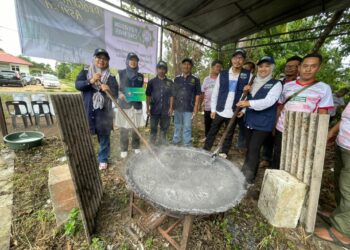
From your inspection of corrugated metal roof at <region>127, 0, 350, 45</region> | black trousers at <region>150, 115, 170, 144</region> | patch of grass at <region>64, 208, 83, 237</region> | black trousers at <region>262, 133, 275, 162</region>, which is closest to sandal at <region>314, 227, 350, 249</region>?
black trousers at <region>262, 133, 275, 162</region>

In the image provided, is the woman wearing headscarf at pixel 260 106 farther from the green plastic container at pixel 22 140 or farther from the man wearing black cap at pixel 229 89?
the green plastic container at pixel 22 140

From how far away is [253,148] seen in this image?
8.64ft

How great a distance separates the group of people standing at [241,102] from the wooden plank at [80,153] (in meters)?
0.71

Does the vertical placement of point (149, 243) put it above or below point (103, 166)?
below

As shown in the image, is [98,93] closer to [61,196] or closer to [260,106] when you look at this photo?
[61,196]

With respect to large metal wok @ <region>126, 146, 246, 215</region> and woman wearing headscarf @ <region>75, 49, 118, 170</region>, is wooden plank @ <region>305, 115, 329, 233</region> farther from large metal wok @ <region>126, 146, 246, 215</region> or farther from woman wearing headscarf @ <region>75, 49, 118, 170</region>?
woman wearing headscarf @ <region>75, 49, 118, 170</region>

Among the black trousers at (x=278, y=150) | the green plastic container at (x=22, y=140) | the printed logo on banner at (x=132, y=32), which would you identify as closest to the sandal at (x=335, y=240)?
the black trousers at (x=278, y=150)

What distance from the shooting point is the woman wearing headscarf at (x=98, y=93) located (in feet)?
8.86

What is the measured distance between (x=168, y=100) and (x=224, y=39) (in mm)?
3430

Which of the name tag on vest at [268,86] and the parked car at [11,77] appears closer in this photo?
the name tag on vest at [268,86]

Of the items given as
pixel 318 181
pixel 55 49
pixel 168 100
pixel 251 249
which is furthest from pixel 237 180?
pixel 55 49

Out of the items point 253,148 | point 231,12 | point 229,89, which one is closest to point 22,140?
point 229,89

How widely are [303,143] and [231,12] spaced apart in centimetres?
352

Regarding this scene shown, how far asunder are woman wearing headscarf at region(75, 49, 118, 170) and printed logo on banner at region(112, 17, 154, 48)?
1.43 m
